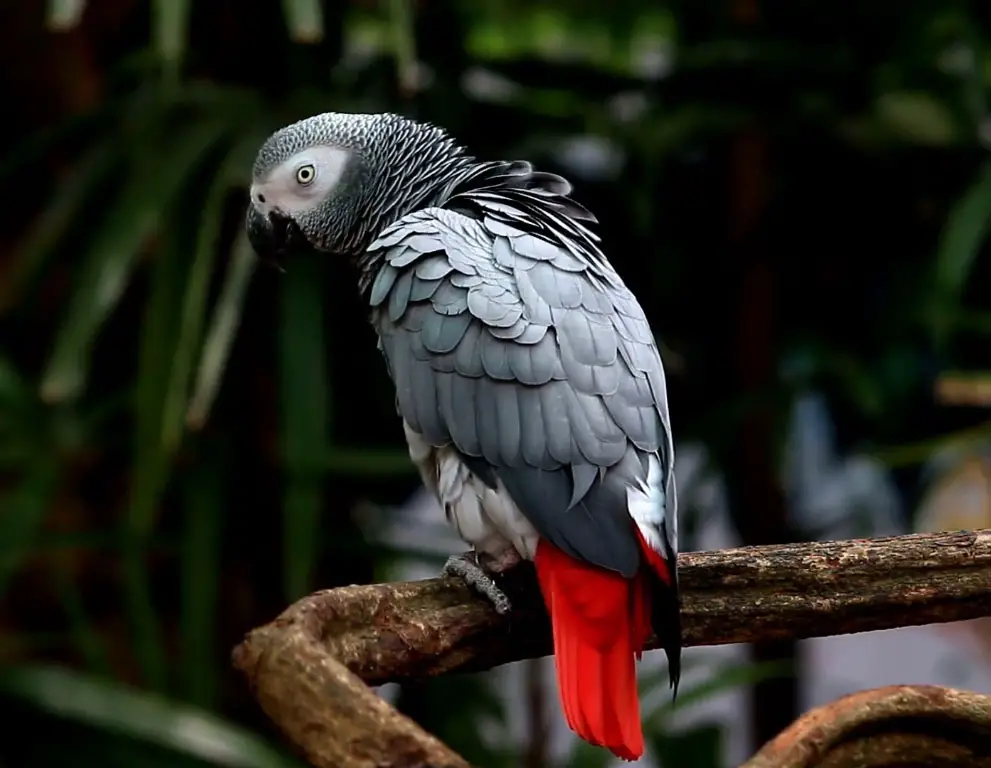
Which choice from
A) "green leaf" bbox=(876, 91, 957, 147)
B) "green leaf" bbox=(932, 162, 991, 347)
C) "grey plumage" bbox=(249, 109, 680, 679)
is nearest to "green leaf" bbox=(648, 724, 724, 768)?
A: "green leaf" bbox=(932, 162, 991, 347)

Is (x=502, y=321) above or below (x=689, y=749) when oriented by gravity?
above

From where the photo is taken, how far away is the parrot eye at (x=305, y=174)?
67 centimetres

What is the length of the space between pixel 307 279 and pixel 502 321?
0.43 m

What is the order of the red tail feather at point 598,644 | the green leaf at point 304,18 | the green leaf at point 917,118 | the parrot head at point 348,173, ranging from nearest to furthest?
the red tail feather at point 598,644 < the parrot head at point 348,173 < the green leaf at point 304,18 < the green leaf at point 917,118

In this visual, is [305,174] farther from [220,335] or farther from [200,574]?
[200,574]

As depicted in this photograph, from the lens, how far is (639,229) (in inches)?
47.1

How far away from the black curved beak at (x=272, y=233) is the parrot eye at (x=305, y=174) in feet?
0.12

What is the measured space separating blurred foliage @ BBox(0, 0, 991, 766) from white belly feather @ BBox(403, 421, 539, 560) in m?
0.34

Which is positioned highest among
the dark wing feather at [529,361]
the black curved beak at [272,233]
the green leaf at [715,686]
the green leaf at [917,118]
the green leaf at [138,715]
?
the green leaf at [917,118]

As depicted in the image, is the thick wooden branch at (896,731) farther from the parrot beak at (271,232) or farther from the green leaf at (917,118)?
the green leaf at (917,118)

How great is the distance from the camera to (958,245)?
104 cm

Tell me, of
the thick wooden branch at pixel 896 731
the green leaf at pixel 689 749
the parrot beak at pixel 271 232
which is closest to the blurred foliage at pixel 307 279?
the green leaf at pixel 689 749

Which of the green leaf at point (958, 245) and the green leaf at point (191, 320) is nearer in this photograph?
the green leaf at point (191, 320)

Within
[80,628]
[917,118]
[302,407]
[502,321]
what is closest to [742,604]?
[502,321]
